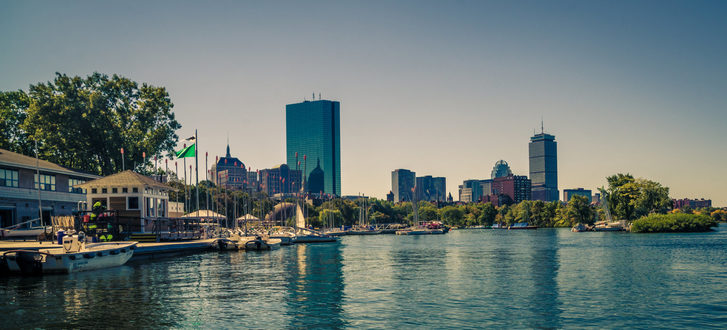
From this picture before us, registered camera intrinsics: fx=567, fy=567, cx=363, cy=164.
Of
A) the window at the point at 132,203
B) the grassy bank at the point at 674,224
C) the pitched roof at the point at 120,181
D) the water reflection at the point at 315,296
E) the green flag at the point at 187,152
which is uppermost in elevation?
the green flag at the point at 187,152

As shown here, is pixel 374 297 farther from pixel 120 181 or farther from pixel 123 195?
pixel 120 181

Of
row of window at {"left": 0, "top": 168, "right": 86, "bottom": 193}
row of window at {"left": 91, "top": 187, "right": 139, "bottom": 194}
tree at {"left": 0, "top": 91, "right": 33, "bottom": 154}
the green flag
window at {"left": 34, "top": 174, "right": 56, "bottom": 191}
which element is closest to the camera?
row of window at {"left": 0, "top": 168, "right": 86, "bottom": 193}

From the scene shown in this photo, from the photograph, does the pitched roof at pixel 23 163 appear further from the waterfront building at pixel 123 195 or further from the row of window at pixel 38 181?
the waterfront building at pixel 123 195

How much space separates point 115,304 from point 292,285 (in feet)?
43.3

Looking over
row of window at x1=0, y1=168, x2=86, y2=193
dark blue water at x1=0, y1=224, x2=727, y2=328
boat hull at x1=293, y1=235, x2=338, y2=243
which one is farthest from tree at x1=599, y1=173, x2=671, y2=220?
row of window at x1=0, y1=168, x2=86, y2=193

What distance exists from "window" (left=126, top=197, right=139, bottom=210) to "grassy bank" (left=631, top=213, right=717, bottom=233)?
438 feet

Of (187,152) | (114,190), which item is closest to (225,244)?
(187,152)

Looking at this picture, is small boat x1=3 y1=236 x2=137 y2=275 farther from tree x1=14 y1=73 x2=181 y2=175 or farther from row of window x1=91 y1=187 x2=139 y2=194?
tree x1=14 y1=73 x2=181 y2=175

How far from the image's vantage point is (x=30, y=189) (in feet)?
230

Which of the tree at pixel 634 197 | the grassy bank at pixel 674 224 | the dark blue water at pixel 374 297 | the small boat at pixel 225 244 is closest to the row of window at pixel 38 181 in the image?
the small boat at pixel 225 244

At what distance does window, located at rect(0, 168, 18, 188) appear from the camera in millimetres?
65438

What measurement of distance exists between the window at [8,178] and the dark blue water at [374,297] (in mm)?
23495

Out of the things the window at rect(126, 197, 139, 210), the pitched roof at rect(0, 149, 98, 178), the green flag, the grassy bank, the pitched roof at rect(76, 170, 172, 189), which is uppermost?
the green flag

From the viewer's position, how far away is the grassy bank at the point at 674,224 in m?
151
